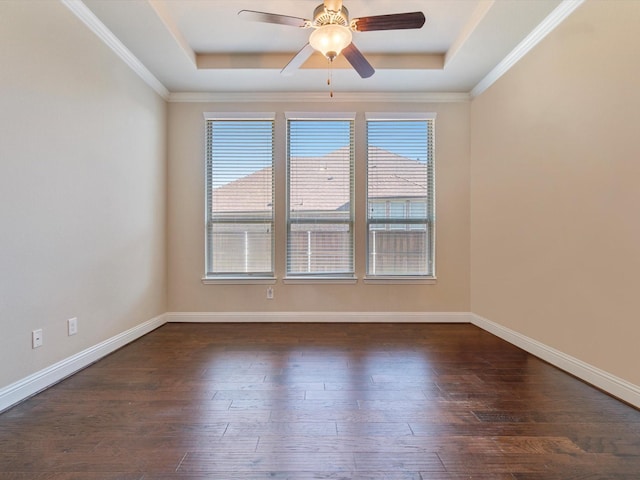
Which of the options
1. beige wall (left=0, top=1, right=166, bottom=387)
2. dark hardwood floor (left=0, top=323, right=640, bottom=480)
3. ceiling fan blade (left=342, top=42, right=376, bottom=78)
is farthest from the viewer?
ceiling fan blade (left=342, top=42, right=376, bottom=78)

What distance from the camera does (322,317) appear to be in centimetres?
382

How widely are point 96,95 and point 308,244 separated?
249 cm

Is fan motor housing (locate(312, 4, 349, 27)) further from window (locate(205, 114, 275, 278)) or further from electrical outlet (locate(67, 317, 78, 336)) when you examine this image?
electrical outlet (locate(67, 317, 78, 336))

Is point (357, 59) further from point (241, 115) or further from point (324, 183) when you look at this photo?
point (241, 115)

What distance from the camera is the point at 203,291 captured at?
12.5 feet

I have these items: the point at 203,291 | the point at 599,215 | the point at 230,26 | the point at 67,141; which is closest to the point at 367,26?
the point at 230,26

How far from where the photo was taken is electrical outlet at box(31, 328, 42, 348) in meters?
2.04

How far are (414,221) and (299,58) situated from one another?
7.45 ft

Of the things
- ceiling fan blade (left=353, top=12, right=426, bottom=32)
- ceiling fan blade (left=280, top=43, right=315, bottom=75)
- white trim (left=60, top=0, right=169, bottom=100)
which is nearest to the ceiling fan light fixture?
ceiling fan blade (left=353, top=12, right=426, bottom=32)

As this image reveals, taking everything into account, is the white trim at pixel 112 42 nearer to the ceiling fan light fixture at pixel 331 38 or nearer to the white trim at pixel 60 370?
the ceiling fan light fixture at pixel 331 38

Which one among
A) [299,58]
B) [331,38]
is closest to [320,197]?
[299,58]

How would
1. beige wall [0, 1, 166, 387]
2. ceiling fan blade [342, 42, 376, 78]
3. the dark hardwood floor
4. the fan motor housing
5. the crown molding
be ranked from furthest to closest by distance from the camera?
the crown molding < ceiling fan blade [342, 42, 376, 78] < the fan motor housing < beige wall [0, 1, 166, 387] < the dark hardwood floor

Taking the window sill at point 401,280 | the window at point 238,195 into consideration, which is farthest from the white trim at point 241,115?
the window sill at point 401,280

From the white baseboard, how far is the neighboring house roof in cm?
130
